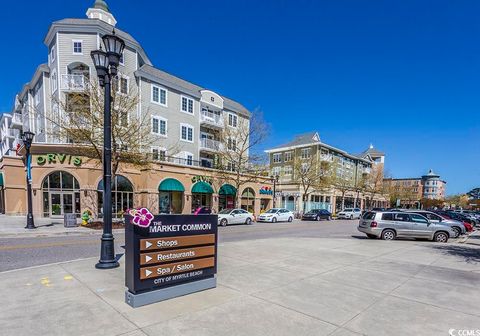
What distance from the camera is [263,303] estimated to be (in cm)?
485

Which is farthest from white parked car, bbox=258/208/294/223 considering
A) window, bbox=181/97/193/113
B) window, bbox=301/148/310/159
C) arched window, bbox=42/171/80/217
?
window, bbox=301/148/310/159

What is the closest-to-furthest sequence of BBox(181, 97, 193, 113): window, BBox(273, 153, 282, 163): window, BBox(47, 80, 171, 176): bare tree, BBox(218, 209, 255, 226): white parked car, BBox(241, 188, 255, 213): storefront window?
BBox(47, 80, 171, 176): bare tree, BBox(218, 209, 255, 226): white parked car, BBox(181, 97, 193, 113): window, BBox(241, 188, 255, 213): storefront window, BBox(273, 153, 282, 163): window

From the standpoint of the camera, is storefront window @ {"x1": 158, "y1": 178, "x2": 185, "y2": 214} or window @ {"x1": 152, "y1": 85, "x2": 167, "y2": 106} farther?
window @ {"x1": 152, "y1": 85, "x2": 167, "y2": 106}

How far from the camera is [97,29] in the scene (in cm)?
2588

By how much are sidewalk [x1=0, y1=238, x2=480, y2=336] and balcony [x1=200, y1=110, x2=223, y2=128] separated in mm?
28434

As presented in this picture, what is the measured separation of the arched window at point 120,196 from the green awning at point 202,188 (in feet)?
21.6

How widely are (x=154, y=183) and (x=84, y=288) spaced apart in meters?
21.2

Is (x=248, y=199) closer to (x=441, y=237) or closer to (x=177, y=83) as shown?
(x=177, y=83)

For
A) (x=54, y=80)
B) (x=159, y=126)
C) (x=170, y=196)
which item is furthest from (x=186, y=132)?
(x=54, y=80)

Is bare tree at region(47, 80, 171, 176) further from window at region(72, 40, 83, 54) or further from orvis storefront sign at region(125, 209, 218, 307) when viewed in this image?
orvis storefront sign at region(125, 209, 218, 307)

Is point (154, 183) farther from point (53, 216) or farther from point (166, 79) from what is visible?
point (166, 79)

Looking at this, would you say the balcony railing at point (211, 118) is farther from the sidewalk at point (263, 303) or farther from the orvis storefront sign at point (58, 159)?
the sidewalk at point (263, 303)

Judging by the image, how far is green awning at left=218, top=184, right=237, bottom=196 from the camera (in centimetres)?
3206

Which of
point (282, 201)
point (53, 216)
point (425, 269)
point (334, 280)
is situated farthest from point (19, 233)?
point (282, 201)
